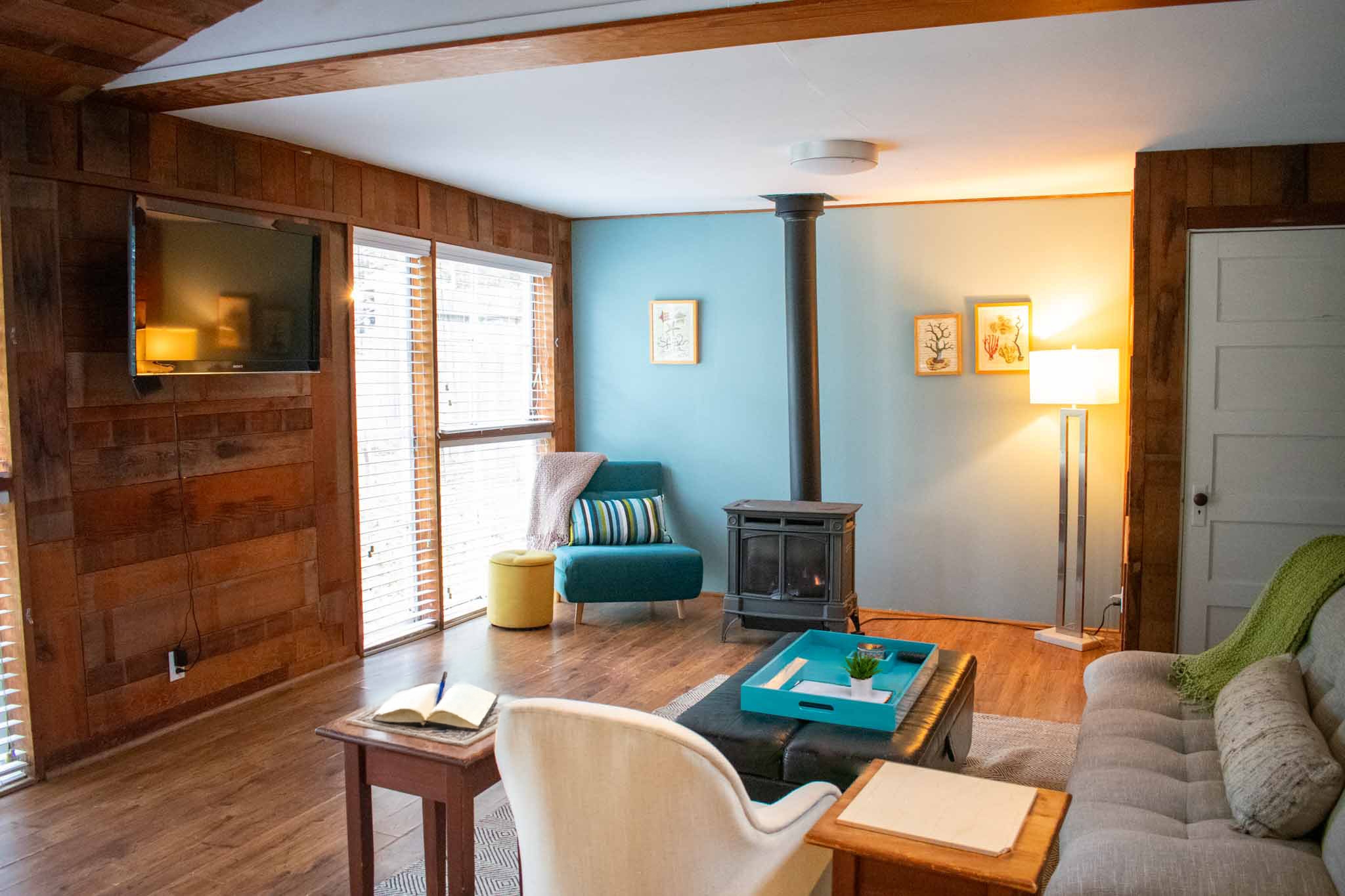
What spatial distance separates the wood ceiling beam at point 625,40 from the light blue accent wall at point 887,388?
313cm

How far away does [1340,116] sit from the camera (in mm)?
3889

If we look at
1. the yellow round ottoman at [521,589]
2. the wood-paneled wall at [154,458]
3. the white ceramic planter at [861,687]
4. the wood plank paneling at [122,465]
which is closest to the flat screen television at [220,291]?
the wood-paneled wall at [154,458]

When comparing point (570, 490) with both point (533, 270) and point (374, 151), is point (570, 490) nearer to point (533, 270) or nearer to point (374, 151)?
point (533, 270)

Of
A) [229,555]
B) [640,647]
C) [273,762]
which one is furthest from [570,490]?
[273,762]

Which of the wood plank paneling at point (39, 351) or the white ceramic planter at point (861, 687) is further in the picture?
the wood plank paneling at point (39, 351)

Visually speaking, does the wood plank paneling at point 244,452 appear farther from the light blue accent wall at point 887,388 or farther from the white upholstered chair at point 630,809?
the white upholstered chair at point 630,809

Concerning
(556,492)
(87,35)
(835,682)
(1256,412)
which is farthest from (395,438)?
(1256,412)

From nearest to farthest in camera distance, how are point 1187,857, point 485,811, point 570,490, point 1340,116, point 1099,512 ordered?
1. point 1187,857
2. point 485,811
3. point 1340,116
4. point 1099,512
5. point 570,490

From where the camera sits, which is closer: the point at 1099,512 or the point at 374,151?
the point at 374,151

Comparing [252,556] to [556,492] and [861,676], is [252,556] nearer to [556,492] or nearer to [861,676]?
[556,492]

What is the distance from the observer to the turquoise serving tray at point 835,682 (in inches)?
119

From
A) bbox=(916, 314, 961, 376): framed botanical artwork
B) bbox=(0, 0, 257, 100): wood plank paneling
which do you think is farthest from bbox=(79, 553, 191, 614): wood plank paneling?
bbox=(916, 314, 961, 376): framed botanical artwork

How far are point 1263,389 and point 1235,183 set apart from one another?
881mm

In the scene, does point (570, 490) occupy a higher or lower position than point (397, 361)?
lower
